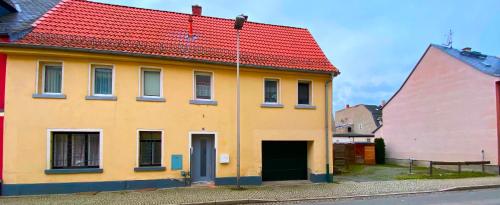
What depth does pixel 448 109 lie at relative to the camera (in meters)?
24.8

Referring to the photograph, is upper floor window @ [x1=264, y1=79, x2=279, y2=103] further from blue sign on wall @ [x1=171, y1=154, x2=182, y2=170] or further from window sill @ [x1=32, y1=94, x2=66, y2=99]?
window sill @ [x1=32, y1=94, x2=66, y2=99]

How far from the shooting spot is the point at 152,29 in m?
16.8

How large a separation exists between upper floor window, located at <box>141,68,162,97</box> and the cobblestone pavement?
3.57 m

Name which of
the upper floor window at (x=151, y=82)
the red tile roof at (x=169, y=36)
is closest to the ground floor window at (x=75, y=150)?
the upper floor window at (x=151, y=82)

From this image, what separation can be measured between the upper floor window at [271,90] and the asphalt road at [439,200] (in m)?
5.57

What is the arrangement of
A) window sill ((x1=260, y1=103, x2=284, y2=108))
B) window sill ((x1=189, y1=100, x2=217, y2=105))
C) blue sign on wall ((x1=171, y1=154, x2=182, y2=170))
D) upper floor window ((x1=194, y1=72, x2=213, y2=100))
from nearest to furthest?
blue sign on wall ((x1=171, y1=154, x2=182, y2=170)), window sill ((x1=189, y1=100, x2=217, y2=105)), upper floor window ((x1=194, y1=72, x2=213, y2=100)), window sill ((x1=260, y1=103, x2=284, y2=108))

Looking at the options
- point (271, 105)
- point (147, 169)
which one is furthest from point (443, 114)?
point (147, 169)

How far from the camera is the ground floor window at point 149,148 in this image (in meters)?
15.3

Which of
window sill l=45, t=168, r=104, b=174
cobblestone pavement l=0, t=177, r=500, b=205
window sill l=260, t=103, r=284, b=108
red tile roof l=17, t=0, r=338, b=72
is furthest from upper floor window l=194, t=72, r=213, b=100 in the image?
window sill l=45, t=168, r=104, b=174

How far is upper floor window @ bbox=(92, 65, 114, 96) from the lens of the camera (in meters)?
14.9

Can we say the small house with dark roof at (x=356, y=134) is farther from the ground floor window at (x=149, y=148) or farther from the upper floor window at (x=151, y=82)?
the upper floor window at (x=151, y=82)

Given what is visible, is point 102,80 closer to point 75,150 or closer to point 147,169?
point 75,150

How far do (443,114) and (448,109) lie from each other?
0.54 m

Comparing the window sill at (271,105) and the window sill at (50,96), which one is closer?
the window sill at (50,96)
